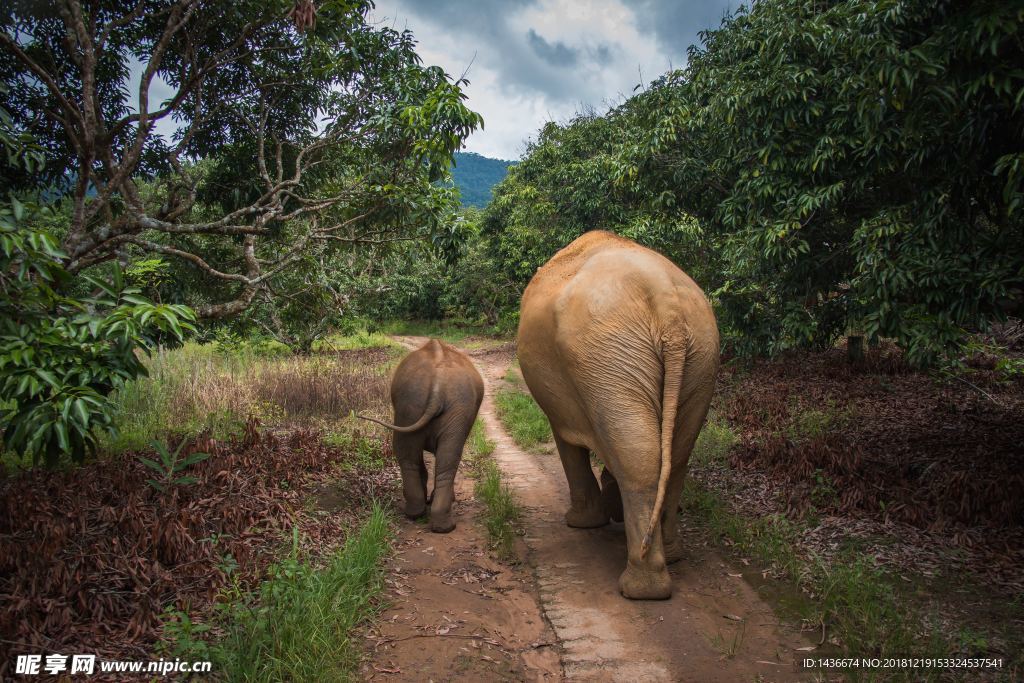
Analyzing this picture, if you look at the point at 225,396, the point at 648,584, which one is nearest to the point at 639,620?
the point at 648,584

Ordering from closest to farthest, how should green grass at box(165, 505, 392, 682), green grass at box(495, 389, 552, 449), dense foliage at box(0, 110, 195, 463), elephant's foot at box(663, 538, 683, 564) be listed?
dense foliage at box(0, 110, 195, 463)
green grass at box(165, 505, 392, 682)
elephant's foot at box(663, 538, 683, 564)
green grass at box(495, 389, 552, 449)

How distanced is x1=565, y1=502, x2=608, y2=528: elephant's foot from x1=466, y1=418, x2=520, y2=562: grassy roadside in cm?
58

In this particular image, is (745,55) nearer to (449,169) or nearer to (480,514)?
(449,169)

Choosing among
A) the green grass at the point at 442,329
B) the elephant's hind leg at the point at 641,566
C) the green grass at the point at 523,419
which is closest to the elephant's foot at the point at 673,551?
the elephant's hind leg at the point at 641,566

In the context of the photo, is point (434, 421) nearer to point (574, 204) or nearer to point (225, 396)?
point (225, 396)

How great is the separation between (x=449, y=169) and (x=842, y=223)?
4.35m

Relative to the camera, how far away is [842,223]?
6312 millimetres

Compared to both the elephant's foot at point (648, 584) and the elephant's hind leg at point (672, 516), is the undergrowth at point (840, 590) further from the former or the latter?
the elephant's foot at point (648, 584)

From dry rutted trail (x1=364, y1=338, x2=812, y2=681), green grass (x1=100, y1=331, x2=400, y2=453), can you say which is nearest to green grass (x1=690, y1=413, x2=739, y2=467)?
dry rutted trail (x1=364, y1=338, x2=812, y2=681)

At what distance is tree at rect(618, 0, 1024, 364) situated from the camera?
3.98 meters

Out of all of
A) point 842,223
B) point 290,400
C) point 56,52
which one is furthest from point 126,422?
point 842,223

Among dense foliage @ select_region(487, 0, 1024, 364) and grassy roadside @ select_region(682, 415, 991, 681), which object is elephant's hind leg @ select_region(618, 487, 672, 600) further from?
dense foliage @ select_region(487, 0, 1024, 364)

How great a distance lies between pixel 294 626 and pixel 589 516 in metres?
2.85

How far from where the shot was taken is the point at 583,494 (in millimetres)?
5438
